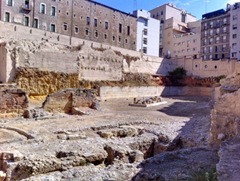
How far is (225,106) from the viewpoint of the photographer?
7605 millimetres

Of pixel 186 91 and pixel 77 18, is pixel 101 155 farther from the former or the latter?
pixel 77 18

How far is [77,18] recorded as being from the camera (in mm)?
41250

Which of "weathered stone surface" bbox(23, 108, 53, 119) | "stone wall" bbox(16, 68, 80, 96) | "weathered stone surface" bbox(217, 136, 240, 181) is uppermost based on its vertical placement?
"stone wall" bbox(16, 68, 80, 96)

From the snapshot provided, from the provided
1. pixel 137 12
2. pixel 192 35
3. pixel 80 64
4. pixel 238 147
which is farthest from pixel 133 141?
pixel 192 35

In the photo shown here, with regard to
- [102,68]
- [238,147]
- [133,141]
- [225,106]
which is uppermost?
[102,68]

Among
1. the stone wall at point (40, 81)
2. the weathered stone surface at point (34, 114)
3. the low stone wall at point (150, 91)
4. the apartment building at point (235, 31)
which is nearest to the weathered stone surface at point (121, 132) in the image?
the weathered stone surface at point (34, 114)

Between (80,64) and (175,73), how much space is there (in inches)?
717

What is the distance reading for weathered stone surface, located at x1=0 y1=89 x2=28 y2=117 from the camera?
1503 cm

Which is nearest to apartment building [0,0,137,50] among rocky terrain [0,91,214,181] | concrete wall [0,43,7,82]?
concrete wall [0,43,7,82]

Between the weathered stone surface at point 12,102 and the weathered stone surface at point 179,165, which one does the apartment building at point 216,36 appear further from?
the weathered stone surface at point 179,165

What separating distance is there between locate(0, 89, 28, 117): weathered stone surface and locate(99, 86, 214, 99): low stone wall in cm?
1444

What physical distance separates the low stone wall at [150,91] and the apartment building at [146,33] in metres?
14.2

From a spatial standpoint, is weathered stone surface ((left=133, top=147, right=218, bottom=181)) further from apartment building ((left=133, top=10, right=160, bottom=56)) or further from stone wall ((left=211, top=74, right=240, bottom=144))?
apartment building ((left=133, top=10, right=160, bottom=56))

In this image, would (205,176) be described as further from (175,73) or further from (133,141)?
(175,73)
